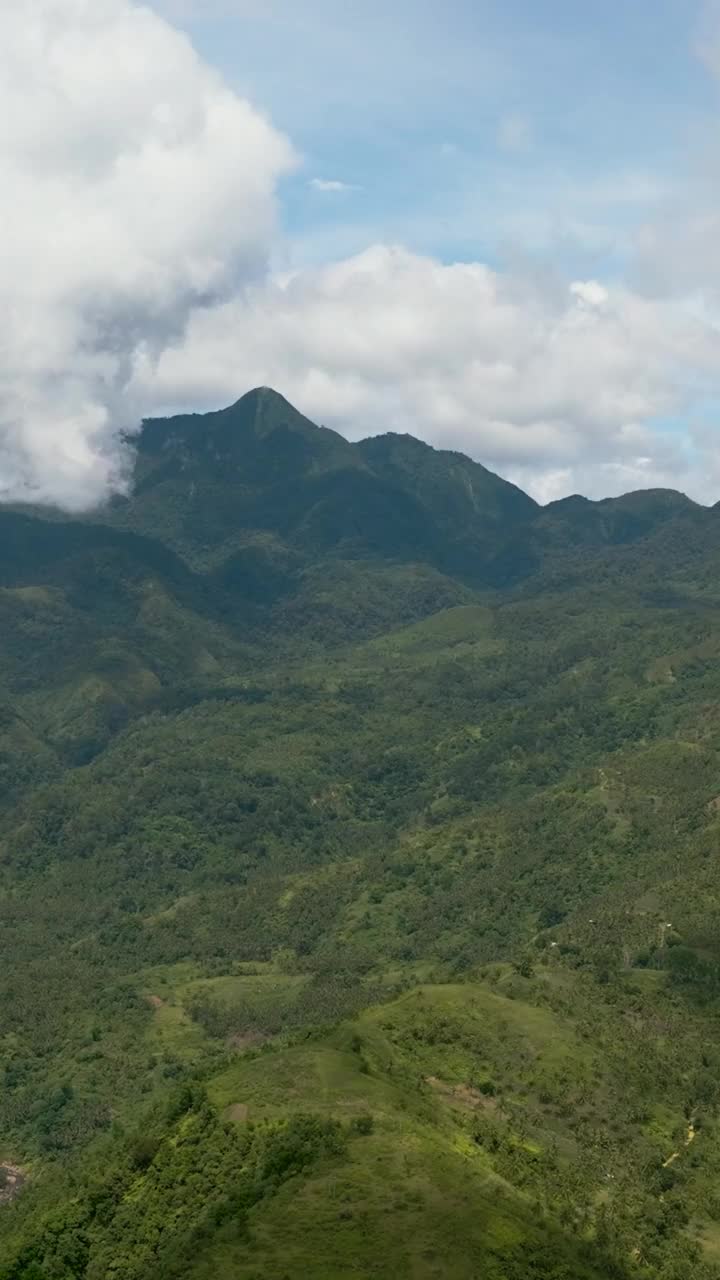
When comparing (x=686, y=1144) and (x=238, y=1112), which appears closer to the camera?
(x=238, y=1112)

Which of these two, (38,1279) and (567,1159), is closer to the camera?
(38,1279)

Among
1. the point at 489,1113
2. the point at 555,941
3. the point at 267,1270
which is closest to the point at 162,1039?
the point at 555,941

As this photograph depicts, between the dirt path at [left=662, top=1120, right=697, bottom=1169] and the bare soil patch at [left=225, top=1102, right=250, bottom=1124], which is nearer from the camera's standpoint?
the bare soil patch at [left=225, top=1102, right=250, bottom=1124]

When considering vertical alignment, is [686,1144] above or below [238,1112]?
below

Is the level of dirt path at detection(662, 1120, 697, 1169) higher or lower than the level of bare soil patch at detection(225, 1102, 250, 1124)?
lower

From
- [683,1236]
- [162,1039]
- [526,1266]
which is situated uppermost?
[526,1266]

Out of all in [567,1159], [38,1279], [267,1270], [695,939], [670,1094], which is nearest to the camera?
[267,1270]

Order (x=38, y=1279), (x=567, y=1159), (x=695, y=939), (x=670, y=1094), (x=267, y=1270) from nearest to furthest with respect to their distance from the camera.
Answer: (x=267, y=1270), (x=38, y=1279), (x=567, y=1159), (x=670, y=1094), (x=695, y=939)

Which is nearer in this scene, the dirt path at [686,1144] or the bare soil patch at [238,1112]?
the bare soil patch at [238,1112]

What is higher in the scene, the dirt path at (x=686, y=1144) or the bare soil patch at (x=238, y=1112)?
the bare soil patch at (x=238, y=1112)

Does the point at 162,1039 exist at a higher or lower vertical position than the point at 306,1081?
lower

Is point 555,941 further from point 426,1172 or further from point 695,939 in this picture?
point 426,1172
